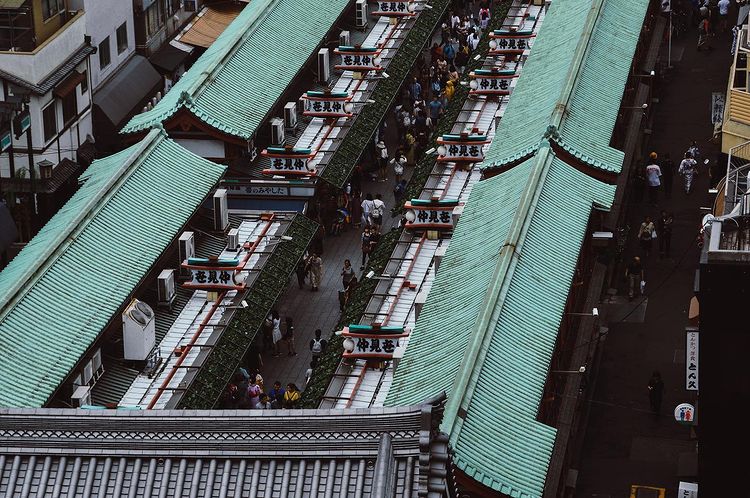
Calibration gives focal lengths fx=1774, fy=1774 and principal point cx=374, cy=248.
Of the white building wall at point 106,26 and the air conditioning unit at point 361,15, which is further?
the air conditioning unit at point 361,15

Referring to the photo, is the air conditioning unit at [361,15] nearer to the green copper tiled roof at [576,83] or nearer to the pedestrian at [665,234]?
the green copper tiled roof at [576,83]

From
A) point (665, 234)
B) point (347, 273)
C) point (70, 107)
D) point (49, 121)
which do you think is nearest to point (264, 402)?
point (347, 273)

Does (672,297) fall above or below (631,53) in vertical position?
below

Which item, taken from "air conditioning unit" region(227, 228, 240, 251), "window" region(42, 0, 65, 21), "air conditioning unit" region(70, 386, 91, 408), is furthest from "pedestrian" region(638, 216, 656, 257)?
"air conditioning unit" region(70, 386, 91, 408)

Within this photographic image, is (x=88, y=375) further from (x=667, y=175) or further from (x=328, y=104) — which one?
(x=667, y=175)

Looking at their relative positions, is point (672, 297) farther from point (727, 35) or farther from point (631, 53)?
point (727, 35)

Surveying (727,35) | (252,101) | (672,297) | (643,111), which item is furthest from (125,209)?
(727,35)

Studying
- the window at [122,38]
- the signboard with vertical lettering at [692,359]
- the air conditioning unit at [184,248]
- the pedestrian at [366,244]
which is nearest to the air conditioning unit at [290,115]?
the pedestrian at [366,244]
